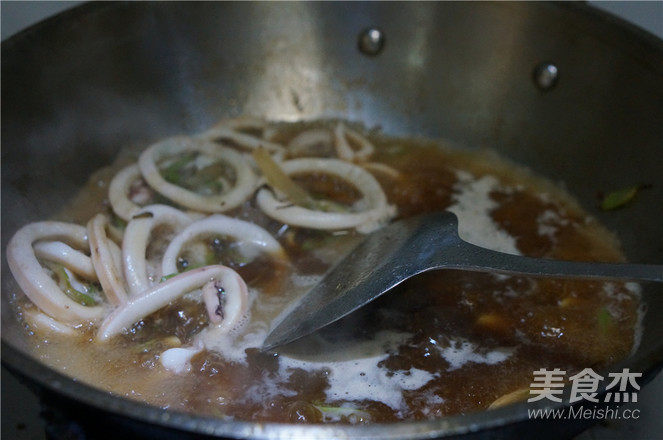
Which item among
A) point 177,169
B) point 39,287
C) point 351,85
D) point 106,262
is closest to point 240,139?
point 177,169

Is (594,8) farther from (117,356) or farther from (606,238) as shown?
(117,356)

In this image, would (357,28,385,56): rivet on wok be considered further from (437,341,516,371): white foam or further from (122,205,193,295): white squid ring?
(437,341,516,371): white foam

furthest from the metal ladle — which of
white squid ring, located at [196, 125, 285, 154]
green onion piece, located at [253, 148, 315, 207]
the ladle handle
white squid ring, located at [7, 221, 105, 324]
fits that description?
white squid ring, located at [196, 125, 285, 154]

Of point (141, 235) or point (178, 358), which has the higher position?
point (141, 235)

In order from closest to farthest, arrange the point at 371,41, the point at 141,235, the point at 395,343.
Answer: the point at 395,343 → the point at 141,235 → the point at 371,41

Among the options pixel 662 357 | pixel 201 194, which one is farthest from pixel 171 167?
pixel 662 357

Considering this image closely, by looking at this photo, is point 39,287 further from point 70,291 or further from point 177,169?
point 177,169

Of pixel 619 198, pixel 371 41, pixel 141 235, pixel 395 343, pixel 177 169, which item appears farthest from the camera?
pixel 371 41
